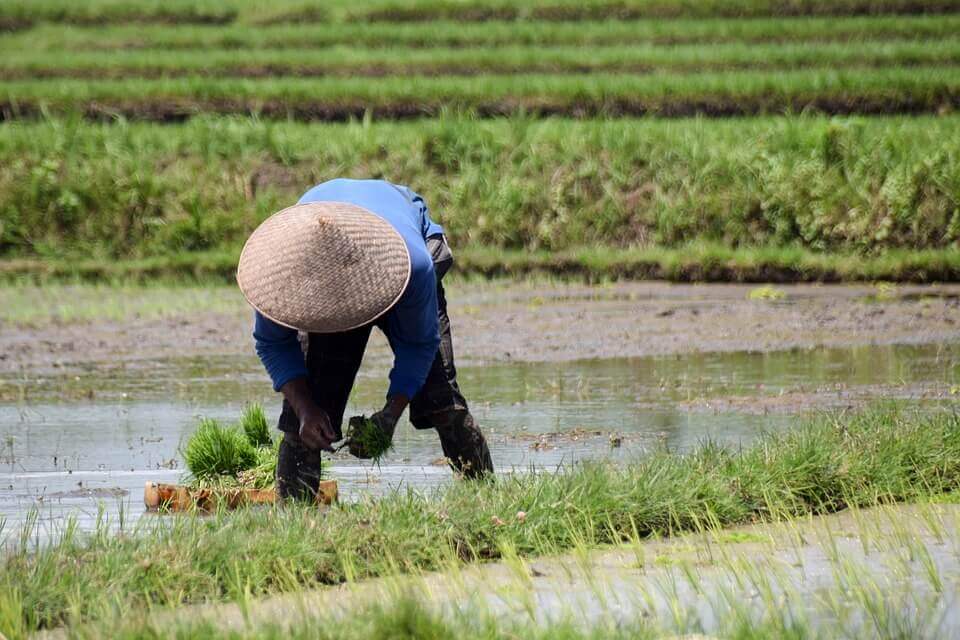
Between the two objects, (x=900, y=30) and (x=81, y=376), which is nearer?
A: (x=81, y=376)

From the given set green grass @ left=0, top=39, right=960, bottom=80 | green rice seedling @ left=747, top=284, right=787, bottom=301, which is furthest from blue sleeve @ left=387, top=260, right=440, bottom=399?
green grass @ left=0, top=39, right=960, bottom=80

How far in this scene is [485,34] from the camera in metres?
22.8

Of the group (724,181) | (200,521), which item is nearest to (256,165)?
(724,181)

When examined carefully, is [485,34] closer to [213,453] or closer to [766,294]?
[766,294]

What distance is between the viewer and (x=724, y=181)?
14.8 meters

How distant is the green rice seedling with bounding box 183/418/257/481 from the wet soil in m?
4.09

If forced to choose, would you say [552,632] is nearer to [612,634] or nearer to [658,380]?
[612,634]

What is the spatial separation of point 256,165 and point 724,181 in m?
4.90

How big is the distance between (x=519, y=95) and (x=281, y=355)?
1373 cm

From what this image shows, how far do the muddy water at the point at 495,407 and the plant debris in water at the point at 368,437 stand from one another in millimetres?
823

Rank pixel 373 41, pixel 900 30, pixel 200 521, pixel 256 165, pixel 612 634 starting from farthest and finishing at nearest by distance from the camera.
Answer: pixel 373 41 < pixel 900 30 < pixel 256 165 < pixel 200 521 < pixel 612 634

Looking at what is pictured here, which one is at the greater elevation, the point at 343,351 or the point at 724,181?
the point at 343,351

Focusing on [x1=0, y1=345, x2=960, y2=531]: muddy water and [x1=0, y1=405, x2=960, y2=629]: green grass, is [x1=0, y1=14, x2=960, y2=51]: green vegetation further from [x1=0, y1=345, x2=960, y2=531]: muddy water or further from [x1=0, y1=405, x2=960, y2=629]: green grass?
[x1=0, y1=405, x2=960, y2=629]: green grass

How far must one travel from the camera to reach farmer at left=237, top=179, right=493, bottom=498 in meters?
4.78
